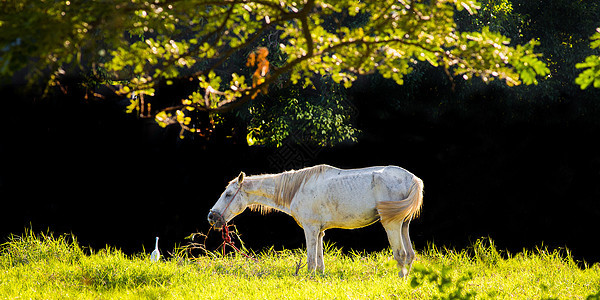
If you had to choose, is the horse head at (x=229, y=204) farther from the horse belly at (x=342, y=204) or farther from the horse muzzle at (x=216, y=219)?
the horse belly at (x=342, y=204)

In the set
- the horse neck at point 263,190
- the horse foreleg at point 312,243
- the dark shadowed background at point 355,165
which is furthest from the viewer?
the dark shadowed background at point 355,165

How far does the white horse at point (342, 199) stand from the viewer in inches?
261

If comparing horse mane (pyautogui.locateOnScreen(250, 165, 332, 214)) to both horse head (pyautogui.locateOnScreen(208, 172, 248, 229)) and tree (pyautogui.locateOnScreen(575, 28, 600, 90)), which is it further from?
tree (pyautogui.locateOnScreen(575, 28, 600, 90))

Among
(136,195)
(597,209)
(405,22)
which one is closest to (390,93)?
(597,209)

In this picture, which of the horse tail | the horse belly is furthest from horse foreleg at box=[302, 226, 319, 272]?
the horse tail

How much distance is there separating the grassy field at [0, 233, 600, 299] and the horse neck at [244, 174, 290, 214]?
95cm

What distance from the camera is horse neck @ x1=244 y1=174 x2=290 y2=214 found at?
7.23 m

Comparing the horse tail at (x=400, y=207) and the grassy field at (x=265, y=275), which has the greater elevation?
the horse tail at (x=400, y=207)

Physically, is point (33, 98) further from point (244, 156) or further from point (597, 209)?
point (597, 209)

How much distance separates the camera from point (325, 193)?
6867 millimetres

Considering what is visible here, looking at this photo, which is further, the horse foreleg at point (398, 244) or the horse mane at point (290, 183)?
the horse mane at point (290, 183)

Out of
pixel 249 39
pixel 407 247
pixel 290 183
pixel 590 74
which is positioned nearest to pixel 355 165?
pixel 290 183

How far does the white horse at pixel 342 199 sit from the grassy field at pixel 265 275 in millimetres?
472

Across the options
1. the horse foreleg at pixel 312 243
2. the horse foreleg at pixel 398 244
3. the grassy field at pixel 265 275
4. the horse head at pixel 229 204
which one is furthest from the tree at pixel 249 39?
the horse head at pixel 229 204
